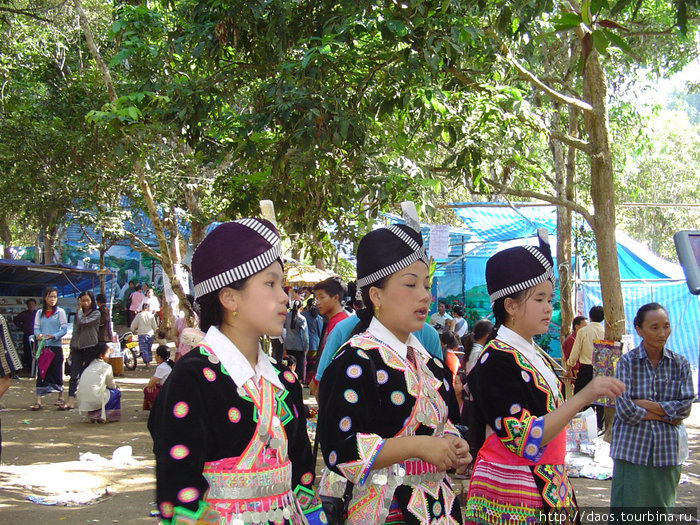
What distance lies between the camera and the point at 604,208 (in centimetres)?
787

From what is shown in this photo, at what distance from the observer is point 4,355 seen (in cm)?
545

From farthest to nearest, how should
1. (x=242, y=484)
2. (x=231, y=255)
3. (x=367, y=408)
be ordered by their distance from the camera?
1. (x=367, y=408)
2. (x=231, y=255)
3. (x=242, y=484)

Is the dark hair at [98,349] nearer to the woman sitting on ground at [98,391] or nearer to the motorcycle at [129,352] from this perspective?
the woman sitting on ground at [98,391]

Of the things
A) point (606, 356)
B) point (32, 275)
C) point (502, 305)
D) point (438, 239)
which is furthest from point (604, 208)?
point (32, 275)

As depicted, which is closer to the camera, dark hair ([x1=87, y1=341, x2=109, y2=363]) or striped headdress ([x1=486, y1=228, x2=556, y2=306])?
striped headdress ([x1=486, y1=228, x2=556, y2=306])

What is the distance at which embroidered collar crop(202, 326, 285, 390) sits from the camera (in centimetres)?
223

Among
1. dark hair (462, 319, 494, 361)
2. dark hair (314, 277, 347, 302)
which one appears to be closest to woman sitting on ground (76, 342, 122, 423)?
dark hair (314, 277, 347, 302)

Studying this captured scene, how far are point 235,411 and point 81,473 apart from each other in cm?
636

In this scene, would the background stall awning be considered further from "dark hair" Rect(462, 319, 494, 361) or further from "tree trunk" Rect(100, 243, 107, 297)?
"dark hair" Rect(462, 319, 494, 361)

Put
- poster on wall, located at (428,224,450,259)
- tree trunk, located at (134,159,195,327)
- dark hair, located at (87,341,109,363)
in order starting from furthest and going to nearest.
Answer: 1. poster on wall, located at (428,224,450,259)
2. dark hair, located at (87,341,109,363)
3. tree trunk, located at (134,159,195,327)

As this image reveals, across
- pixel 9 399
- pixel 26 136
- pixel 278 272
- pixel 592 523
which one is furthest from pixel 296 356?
pixel 278 272

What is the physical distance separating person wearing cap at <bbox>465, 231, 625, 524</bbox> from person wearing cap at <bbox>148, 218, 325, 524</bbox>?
2.89ft

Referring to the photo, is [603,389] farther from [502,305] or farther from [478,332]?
[478,332]

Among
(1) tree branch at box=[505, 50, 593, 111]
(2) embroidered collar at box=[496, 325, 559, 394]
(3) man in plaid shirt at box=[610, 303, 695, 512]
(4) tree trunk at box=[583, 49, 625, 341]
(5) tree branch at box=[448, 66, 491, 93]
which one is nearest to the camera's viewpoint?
(2) embroidered collar at box=[496, 325, 559, 394]
